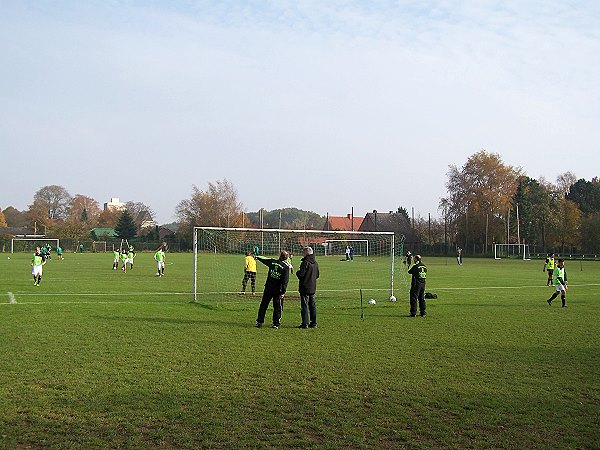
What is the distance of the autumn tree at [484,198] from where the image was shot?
3270 inches

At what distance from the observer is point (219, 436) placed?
6172 mm

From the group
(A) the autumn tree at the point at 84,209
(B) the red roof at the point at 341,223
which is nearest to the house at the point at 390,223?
(B) the red roof at the point at 341,223

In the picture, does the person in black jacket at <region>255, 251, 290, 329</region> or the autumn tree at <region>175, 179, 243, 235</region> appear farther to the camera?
the autumn tree at <region>175, 179, 243, 235</region>

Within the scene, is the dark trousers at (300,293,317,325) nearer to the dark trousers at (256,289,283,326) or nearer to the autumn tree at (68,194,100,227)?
the dark trousers at (256,289,283,326)

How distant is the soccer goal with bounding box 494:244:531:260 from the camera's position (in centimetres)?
7562

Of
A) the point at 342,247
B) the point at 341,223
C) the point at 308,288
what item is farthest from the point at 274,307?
the point at 341,223

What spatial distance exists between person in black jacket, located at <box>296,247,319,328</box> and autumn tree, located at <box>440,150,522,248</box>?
236ft

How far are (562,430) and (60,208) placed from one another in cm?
11928

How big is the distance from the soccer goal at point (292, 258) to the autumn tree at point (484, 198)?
1816 inches

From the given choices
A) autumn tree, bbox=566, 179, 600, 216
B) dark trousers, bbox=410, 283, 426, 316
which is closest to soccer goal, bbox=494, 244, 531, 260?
autumn tree, bbox=566, 179, 600, 216

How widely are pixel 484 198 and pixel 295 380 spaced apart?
3109 inches

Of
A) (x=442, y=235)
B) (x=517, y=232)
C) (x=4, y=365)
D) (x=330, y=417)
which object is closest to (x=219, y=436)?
(x=330, y=417)

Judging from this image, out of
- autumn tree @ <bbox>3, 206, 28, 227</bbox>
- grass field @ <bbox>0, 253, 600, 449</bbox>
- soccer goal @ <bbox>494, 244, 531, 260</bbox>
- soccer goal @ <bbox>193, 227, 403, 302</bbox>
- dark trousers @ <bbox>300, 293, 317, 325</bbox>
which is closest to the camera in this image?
grass field @ <bbox>0, 253, 600, 449</bbox>

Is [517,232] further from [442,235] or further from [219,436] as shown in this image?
[219,436]
